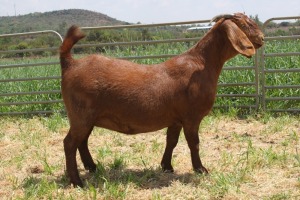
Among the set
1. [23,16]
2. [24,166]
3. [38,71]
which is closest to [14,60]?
[38,71]

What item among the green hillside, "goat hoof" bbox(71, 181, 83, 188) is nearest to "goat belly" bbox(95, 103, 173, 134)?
"goat hoof" bbox(71, 181, 83, 188)

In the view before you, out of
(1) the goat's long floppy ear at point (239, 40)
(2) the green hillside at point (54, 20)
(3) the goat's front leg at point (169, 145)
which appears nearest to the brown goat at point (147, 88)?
(1) the goat's long floppy ear at point (239, 40)

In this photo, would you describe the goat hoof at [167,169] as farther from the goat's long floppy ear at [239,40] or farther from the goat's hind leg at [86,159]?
the goat's long floppy ear at [239,40]

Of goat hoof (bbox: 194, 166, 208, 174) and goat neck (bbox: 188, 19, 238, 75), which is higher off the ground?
goat neck (bbox: 188, 19, 238, 75)

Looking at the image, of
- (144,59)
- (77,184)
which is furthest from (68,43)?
(144,59)

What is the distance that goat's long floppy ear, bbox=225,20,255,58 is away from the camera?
14.5 feet

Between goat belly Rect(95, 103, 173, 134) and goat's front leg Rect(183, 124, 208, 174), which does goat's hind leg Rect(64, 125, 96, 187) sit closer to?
goat belly Rect(95, 103, 173, 134)

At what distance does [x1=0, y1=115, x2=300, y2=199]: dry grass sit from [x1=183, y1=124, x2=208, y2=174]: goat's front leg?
107mm

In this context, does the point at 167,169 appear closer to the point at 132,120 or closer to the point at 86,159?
the point at 132,120

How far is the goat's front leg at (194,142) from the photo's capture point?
4.60 metres

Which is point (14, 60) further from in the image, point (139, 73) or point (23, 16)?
point (23, 16)

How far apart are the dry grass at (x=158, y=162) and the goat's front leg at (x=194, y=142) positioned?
0.11m

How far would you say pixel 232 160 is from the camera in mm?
5184

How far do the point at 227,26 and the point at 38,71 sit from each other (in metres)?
7.35
